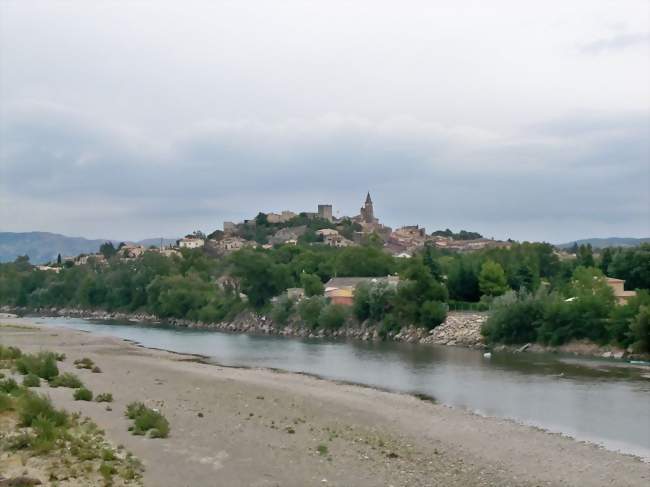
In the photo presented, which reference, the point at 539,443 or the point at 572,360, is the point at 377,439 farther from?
the point at 572,360

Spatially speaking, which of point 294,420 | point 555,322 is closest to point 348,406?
point 294,420

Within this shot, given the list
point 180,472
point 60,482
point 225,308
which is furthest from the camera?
point 225,308

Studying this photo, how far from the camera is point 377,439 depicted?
20891mm

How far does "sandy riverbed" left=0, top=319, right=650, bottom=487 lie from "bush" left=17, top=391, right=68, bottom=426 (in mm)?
1365

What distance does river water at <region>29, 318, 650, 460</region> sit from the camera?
26.2 metres

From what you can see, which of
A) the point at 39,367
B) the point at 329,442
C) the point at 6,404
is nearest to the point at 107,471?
the point at 6,404

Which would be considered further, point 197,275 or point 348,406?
point 197,275

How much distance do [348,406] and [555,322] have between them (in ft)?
98.0

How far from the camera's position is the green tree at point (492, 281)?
70250mm

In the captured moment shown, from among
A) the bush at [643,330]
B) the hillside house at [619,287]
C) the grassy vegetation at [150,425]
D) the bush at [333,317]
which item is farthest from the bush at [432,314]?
the grassy vegetation at [150,425]

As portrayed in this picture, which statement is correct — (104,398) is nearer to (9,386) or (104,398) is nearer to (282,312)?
(9,386)

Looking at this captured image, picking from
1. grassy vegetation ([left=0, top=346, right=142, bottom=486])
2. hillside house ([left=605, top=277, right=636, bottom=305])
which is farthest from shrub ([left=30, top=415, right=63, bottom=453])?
hillside house ([left=605, top=277, right=636, bottom=305])

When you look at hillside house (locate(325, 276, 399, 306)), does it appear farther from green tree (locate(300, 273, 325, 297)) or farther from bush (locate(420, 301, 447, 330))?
bush (locate(420, 301, 447, 330))

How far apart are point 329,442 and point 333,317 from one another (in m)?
51.8
